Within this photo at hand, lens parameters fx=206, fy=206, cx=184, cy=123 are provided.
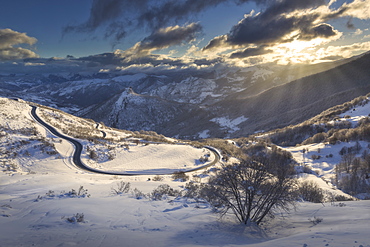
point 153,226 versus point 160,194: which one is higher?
point 160,194

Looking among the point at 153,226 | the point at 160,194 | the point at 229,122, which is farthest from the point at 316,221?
the point at 229,122

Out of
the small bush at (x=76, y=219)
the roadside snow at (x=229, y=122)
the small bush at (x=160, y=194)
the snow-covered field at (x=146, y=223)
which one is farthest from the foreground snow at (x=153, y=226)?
the roadside snow at (x=229, y=122)

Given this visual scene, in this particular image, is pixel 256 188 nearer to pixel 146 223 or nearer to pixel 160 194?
pixel 146 223

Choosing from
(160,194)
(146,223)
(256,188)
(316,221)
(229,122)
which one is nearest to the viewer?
(316,221)

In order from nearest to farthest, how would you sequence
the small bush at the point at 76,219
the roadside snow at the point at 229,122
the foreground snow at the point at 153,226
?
1. the foreground snow at the point at 153,226
2. the small bush at the point at 76,219
3. the roadside snow at the point at 229,122

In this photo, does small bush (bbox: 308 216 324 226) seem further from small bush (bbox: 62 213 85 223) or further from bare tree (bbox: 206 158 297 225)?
small bush (bbox: 62 213 85 223)

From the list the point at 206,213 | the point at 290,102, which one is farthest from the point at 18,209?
the point at 290,102

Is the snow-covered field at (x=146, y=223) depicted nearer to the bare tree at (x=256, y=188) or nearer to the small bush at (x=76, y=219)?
the small bush at (x=76, y=219)

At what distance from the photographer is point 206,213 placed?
6.92m

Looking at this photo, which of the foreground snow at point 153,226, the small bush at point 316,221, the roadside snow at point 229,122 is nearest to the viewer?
the foreground snow at point 153,226

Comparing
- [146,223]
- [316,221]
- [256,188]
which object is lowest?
[316,221]

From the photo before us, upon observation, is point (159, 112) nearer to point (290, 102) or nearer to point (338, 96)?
point (290, 102)

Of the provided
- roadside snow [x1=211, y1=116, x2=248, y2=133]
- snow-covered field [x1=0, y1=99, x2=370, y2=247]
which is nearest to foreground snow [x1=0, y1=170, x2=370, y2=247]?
snow-covered field [x1=0, y1=99, x2=370, y2=247]

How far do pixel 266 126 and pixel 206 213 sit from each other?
218ft
